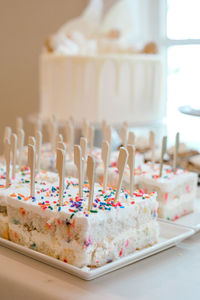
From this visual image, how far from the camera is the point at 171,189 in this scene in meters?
1.33

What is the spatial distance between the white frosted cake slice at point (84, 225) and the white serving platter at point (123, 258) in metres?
0.03

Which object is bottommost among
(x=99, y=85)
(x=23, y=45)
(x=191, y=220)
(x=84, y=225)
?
(x=191, y=220)

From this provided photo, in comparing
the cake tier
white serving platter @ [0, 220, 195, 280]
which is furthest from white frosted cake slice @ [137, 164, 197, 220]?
the cake tier

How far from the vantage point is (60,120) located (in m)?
2.49

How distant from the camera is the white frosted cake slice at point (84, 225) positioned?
98cm

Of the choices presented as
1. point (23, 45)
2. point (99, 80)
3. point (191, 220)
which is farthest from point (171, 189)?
point (23, 45)

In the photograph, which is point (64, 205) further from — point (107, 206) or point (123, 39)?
point (123, 39)

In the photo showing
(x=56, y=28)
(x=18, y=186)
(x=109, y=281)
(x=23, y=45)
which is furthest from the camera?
(x=23, y=45)

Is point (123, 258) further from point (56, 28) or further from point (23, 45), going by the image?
point (23, 45)

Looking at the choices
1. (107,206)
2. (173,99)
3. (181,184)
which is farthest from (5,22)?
(107,206)

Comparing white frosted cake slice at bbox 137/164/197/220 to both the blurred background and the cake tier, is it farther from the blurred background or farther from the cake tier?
the cake tier

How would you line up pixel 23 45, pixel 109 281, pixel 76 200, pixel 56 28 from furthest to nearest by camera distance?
pixel 23 45 < pixel 56 28 < pixel 76 200 < pixel 109 281

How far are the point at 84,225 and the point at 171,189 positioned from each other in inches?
17.5

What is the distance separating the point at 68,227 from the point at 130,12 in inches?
90.6
